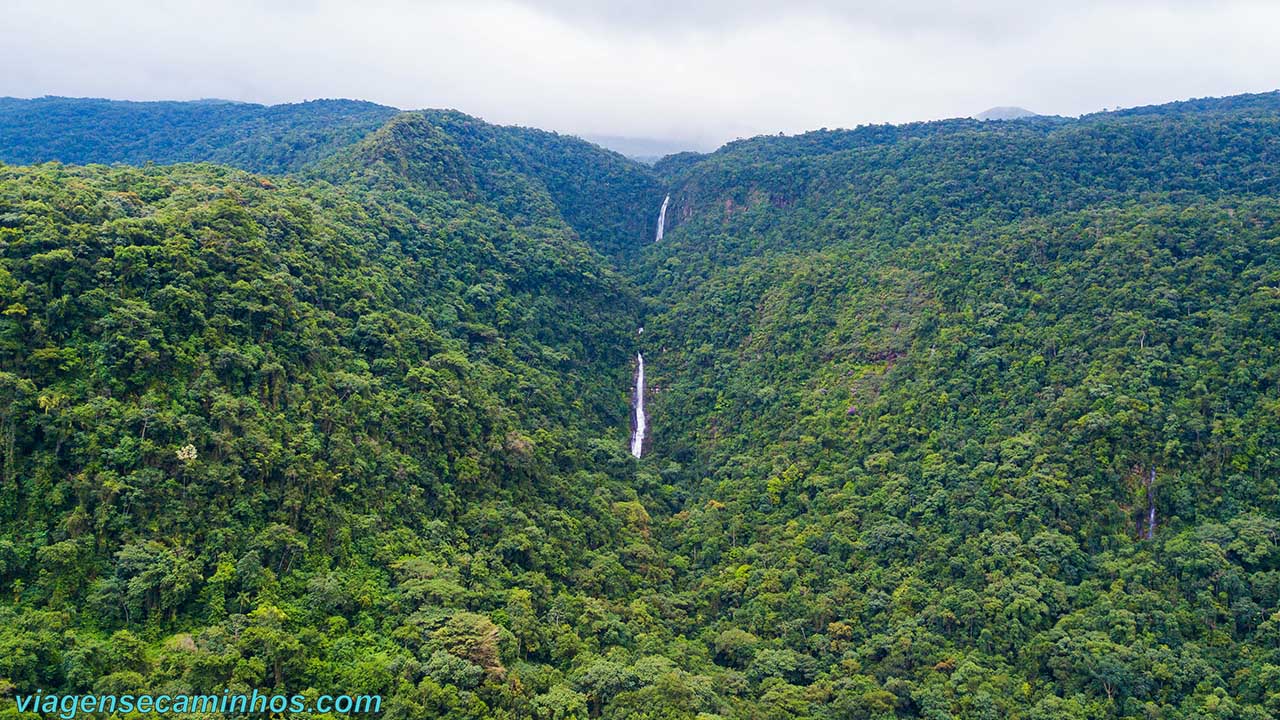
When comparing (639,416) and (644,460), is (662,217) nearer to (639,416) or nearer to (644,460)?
(639,416)

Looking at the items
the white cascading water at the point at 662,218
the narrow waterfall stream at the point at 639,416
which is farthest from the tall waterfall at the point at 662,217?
the narrow waterfall stream at the point at 639,416

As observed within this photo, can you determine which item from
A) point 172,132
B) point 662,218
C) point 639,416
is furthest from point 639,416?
point 172,132

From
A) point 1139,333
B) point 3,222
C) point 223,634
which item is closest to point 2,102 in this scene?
point 3,222

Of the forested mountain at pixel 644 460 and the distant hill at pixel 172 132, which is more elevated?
the distant hill at pixel 172 132

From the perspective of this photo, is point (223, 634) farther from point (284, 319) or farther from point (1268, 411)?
point (1268, 411)

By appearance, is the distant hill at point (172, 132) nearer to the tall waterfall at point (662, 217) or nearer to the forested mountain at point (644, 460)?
the forested mountain at point (644, 460)

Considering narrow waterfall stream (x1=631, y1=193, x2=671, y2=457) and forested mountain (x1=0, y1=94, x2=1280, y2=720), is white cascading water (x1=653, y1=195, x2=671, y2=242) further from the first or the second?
A: forested mountain (x1=0, y1=94, x2=1280, y2=720)
